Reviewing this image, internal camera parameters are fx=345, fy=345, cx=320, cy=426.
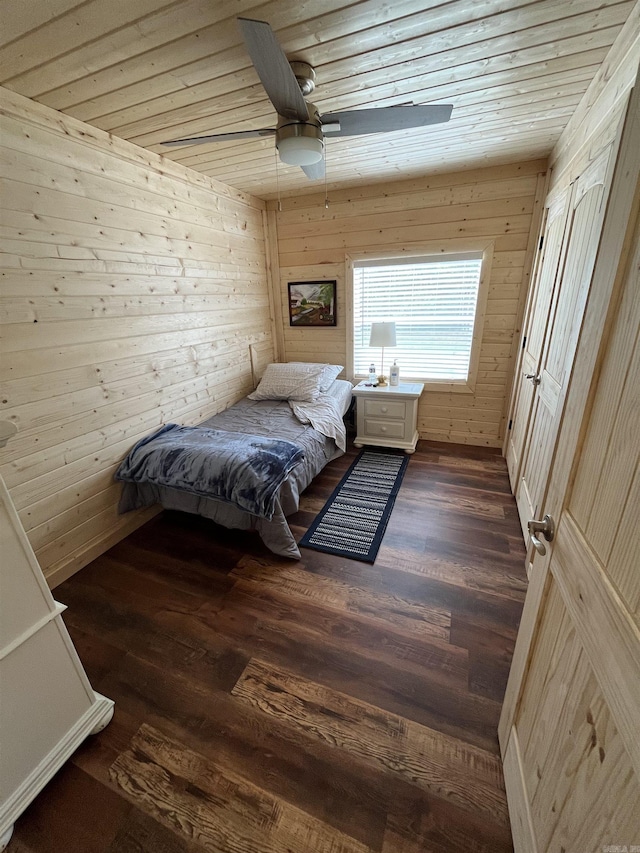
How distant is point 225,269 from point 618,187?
3023 mm

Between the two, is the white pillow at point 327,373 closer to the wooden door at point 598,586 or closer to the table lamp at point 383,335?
the table lamp at point 383,335

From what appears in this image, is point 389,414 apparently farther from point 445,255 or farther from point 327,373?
point 445,255

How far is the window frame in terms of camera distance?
10.1 ft

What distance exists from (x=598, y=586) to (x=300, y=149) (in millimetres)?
1993

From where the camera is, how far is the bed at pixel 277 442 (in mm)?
2139

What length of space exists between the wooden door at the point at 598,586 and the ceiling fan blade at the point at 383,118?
1.18 metres

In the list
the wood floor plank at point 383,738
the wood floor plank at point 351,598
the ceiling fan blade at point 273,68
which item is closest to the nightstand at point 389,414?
the wood floor plank at point 351,598

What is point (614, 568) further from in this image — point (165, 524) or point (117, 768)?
point (165, 524)

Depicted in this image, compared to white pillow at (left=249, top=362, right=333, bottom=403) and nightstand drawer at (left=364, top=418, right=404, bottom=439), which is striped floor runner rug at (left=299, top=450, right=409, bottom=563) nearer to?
nightstand drawer at (left=364, top=418, right=404, bottom=439)

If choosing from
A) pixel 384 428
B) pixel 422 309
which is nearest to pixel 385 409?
pixel 384 428

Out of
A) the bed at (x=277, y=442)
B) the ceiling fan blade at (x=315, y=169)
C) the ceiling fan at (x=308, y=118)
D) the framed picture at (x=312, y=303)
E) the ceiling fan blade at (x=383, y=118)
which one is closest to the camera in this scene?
the ceiling fan at (x=308, y=118)

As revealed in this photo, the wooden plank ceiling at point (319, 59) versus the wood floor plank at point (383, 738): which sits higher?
the wooden plank ceiling at point (319, 59)

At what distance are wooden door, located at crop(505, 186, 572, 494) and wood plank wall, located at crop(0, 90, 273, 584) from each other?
257 cm

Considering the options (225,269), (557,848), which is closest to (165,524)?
(225,269)
